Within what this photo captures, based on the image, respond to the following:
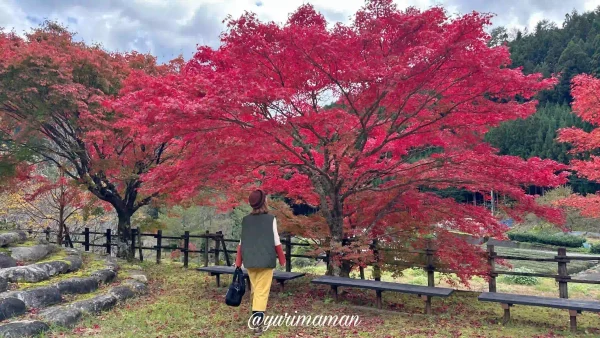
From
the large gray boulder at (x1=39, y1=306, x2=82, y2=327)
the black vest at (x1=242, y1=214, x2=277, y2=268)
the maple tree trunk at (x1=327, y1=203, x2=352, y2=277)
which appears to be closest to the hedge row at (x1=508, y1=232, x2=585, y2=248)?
the maple tree trunk at (x1=327, y1=203, x2=352, y2=277)

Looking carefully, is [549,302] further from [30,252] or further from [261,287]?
[30,252]

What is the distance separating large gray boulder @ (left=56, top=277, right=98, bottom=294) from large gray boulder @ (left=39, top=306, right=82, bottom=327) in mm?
697

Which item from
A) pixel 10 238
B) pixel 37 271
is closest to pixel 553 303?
pixel 37 271

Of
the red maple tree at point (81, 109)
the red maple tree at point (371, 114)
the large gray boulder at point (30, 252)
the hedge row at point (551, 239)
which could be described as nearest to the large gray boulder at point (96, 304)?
the red maple tree at point (371, 114)

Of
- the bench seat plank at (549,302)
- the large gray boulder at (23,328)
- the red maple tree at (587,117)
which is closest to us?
the large gray boulder at (23,328)

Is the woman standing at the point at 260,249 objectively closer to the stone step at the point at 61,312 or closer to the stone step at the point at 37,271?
the stone step at the point at 61,312

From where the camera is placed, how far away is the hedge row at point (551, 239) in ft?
79.0

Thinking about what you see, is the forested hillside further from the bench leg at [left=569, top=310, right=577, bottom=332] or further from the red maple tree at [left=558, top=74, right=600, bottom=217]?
the bench leg at [left=569, top=310, right=577, bottom=332]

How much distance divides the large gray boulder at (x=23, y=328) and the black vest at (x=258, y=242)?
8.61 feet

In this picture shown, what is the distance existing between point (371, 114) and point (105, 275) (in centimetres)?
550

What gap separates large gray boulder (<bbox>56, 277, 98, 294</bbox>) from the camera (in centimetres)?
633

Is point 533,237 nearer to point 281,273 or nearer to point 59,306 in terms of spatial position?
point 281,273

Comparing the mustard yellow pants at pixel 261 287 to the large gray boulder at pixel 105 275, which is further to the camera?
the large gray boulder at pixel 105 275

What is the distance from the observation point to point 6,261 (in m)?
6.82
